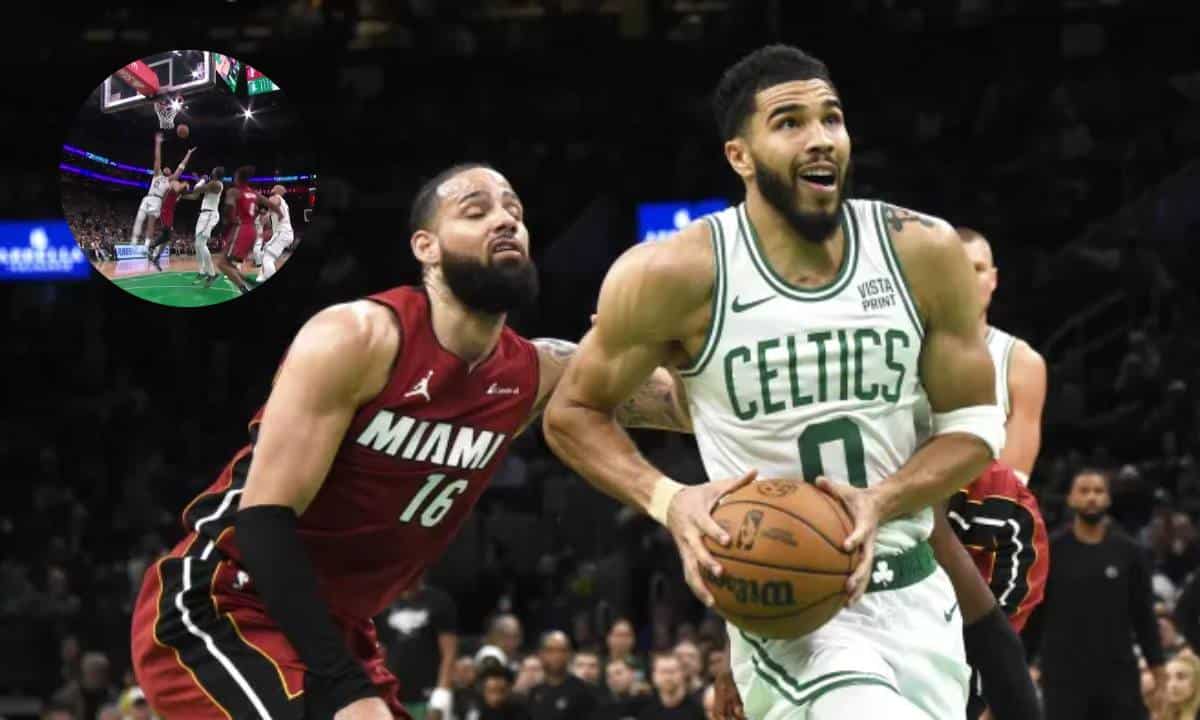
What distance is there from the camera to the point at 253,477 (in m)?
4.81

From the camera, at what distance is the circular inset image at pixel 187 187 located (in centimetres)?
685

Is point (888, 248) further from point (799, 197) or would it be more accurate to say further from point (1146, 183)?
point (1146, 183)

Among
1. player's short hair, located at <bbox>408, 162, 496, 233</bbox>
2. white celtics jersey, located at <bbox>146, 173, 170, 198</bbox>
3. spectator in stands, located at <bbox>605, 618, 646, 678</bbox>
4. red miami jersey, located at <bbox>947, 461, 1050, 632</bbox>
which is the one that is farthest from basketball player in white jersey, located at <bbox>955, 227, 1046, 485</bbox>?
spectator in stands, located at <bbox>605, 618, 646, 678</bbox>

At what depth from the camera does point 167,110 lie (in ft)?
26.1

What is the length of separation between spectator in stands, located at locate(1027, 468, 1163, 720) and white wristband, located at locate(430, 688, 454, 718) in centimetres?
334

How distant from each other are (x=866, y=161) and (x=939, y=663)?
12.4 meters

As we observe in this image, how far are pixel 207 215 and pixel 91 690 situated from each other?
8.17 meters

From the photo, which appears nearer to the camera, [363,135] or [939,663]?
[939,663]

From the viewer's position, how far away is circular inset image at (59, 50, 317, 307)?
6852mm

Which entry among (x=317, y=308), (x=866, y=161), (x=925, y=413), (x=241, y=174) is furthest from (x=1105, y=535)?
(x=317, y=308)

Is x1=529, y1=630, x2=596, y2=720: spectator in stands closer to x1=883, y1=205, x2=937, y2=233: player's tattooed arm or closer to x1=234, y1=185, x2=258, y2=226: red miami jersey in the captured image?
x1=234, y1=185, x2=258, y2=226: red miami jersey

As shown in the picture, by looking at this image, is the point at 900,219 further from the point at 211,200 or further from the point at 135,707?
the point at 135,707

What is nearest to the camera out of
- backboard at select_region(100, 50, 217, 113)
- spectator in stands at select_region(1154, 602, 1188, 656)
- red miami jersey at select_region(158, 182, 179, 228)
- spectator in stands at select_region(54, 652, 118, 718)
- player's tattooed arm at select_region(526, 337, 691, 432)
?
player's tattooed arm at select_region(526, 337, 691, 432)

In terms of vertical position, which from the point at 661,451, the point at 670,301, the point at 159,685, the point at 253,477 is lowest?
the point at 661,451
